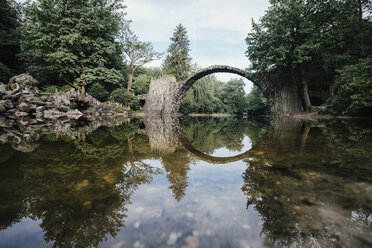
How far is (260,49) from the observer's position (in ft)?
43.2

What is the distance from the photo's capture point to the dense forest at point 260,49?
10.7 metres

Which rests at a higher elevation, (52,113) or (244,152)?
(52,113)

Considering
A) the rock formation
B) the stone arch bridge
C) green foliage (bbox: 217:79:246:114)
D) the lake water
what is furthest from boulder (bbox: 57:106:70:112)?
green foliage (bbox: 217:79:246:114)

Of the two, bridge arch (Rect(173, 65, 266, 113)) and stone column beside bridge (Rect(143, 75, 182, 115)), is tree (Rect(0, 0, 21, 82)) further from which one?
bridge arch (Rect(173, 65, 266, 113))

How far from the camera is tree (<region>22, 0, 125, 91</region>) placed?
14.8 metres

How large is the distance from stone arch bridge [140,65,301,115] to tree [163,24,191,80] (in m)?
10.0

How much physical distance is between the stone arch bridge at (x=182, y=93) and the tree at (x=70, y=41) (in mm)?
4048

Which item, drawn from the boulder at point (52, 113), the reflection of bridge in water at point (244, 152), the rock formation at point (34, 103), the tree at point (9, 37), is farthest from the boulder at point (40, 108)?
the reflection of bridge in water at point (244, 152)

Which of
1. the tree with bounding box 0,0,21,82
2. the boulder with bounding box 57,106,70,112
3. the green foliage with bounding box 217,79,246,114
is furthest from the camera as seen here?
the green foliage with bounding box 217,79,246,114

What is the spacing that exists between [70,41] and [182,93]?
1081cm

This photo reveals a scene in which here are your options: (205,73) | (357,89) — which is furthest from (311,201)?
(205,73)

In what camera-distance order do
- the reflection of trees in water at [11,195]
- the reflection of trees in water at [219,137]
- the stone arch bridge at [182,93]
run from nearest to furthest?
the reflection of trees in water at [11,195], the reflection of trees in water at [219,137], the stone arch bridge at [182,93]

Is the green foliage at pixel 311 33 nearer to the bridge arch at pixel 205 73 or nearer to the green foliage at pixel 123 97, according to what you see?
the bridge arch at pixel 205 73

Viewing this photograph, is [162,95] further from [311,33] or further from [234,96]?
[234,96]
